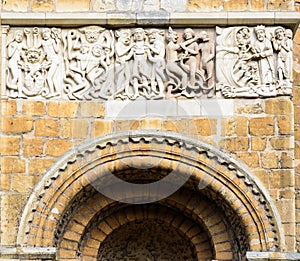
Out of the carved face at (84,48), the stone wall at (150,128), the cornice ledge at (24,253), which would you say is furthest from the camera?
the carved face at (84,48)

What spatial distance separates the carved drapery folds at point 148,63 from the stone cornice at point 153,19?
8 centimetres

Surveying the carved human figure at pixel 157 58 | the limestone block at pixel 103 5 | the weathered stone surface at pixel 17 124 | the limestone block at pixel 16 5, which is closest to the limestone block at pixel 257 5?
the carved human figure at pixel 157 58

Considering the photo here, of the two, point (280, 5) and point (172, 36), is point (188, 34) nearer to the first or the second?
point (172, 36)

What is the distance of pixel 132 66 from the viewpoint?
11.6 metres

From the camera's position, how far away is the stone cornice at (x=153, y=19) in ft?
38.2

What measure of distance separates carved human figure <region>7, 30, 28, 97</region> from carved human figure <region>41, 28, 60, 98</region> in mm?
215

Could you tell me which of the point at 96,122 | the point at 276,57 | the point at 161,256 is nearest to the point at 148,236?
the point at 161,256

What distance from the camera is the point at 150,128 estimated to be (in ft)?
37.9

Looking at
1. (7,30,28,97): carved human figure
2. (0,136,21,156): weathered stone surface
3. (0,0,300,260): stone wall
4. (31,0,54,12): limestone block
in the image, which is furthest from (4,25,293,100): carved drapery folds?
(0,136,21,156): weathered stone surface

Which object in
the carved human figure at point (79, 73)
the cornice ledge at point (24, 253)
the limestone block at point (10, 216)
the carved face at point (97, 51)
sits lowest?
the cornice ledge at point (24, 253)

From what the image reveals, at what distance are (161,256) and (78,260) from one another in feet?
3.32

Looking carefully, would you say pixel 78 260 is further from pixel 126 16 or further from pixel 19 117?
pixel 126 16

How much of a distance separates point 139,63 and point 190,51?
53 centimetres

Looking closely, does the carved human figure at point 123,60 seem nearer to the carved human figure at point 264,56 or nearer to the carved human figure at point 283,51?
the carved human figure at point 264,56
